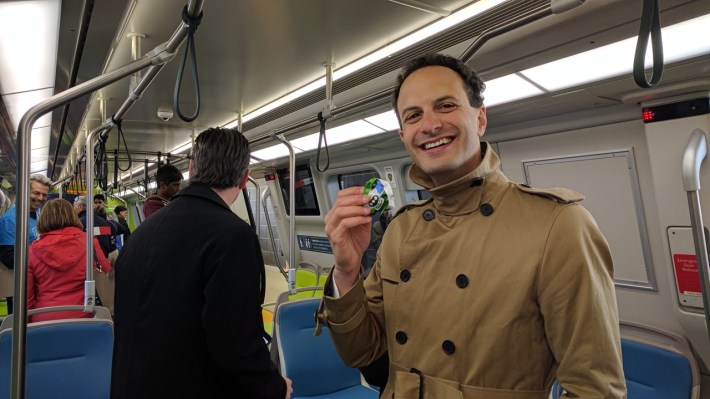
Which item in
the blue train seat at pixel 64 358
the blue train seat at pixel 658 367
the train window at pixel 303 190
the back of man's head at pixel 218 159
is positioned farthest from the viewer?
the train window at pixel 303 190

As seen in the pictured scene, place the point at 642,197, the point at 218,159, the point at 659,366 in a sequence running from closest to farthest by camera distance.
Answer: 1. the point at 218,159
2. the point at 659,366
3. the point at 642,197

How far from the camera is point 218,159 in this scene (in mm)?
1851

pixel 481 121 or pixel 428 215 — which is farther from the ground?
pixel 481 121

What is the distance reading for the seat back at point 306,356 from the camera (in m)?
2.84

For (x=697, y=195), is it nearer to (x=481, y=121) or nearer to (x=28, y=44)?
(x=481, y=121)

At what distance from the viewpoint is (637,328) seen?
2801mm

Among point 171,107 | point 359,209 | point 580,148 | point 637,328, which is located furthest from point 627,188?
point 171,107

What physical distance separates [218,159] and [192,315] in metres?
0.71

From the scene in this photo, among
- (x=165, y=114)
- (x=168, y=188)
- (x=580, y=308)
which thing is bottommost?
(x=580, y=308)

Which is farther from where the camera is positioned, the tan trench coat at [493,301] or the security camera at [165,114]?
the security camera at [165,114]

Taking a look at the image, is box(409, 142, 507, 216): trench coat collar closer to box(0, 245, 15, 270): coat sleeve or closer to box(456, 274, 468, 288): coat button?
box(456, 274, 468, 288): coat button

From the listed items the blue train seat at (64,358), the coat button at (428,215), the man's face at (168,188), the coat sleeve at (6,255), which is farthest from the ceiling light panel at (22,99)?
the coat button at (428,215)

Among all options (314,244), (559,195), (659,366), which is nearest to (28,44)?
(559,195)

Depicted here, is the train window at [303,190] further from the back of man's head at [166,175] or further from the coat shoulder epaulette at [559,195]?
the coat shoulder epaulette at [559,195]
